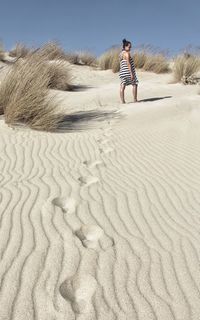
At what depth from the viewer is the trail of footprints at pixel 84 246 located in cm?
251

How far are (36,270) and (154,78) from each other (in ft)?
47.4

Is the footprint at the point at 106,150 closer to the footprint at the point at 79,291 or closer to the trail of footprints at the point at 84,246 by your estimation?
the trail of footprints at the point at 84,246

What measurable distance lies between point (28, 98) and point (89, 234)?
4.13 m

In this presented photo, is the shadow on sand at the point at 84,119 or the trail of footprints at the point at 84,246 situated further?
the shadow on sand at the point at 84,119

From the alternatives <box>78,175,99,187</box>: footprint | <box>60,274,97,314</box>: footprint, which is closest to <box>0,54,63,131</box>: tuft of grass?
<box>78,175,99,187</box>: footprint

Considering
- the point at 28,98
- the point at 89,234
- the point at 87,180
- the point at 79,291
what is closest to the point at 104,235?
the point at 89,234

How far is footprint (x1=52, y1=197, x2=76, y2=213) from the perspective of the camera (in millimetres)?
3841

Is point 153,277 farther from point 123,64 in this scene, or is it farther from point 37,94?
point 123,64

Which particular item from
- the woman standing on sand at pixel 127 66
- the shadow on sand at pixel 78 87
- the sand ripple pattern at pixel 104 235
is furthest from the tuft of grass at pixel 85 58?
the sand ripple pattern at pixel 104 235

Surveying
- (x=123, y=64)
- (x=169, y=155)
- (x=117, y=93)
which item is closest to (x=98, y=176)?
(x=169, y=155)

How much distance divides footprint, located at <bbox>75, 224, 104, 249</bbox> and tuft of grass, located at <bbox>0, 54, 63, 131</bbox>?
3837 millimetres

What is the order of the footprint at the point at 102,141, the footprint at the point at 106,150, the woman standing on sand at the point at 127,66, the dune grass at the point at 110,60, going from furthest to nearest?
the dune grass at the point at 110,60
the woman standing on sand at the point at 127,66
the footprint at the point at 102,141
the footprint at the point at 106,150

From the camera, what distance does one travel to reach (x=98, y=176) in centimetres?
486

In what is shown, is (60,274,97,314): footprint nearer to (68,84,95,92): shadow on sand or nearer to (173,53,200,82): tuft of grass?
(68,84,95,92): shadow on sand
